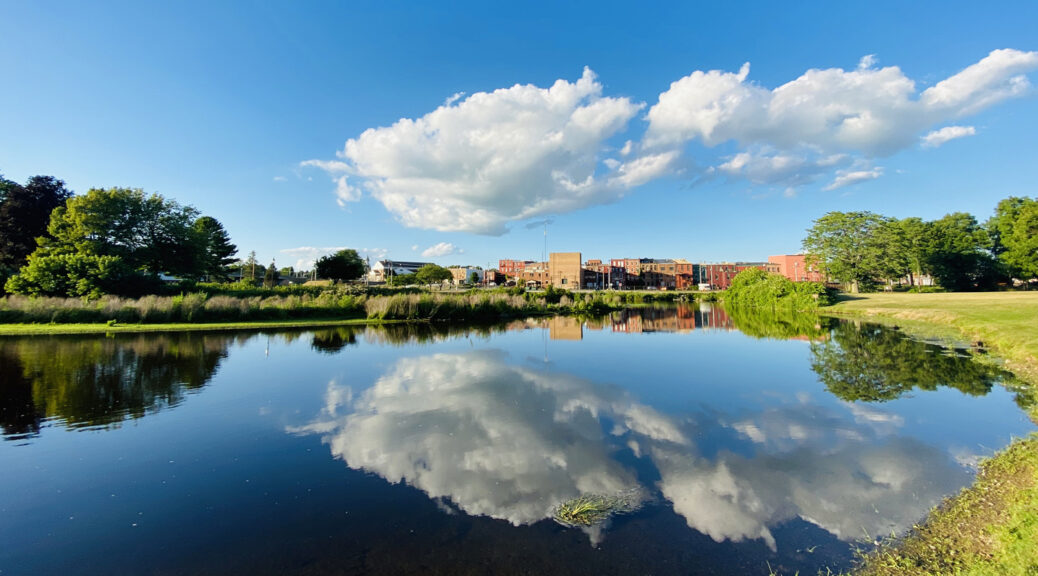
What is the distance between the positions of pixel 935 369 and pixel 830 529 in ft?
41.6

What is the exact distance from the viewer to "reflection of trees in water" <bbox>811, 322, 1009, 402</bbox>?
1066cm

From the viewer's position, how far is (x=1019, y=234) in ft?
153

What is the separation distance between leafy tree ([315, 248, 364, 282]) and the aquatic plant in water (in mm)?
55899

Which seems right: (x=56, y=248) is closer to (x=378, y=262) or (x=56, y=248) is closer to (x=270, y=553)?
(x=270, y=553)

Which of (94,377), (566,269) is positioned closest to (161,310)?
(94,377)

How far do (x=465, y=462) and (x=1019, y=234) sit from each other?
7209cm

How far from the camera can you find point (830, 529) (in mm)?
4516

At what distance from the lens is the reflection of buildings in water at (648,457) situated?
16.2ft

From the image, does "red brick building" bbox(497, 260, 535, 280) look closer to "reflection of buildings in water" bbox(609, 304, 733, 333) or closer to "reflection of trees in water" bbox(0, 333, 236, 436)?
"reflection of buildings in water" bbox(609, 304, 733, 333)

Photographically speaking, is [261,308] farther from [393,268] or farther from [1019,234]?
[393,268]

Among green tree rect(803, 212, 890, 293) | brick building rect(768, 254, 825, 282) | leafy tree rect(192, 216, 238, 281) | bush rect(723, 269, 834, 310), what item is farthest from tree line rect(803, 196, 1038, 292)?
leafy tree rect(192, 216, 238, 281)

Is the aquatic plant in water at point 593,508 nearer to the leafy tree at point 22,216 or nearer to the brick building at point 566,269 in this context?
the leafy tree at point 22,216

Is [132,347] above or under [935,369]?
above

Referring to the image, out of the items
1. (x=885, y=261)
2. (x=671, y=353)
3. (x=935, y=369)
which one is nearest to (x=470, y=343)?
(x=671, y=353)
